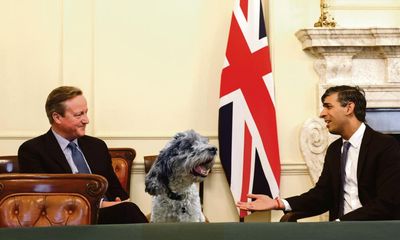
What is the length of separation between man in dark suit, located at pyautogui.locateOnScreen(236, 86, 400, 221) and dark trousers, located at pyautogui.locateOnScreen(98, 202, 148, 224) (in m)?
0.57

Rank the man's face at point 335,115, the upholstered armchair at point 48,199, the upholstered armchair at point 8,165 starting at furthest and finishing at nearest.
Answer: the upholstered armchair at point 8,165
the man's face at point 335,115
the upholstered armchair at point 48,199

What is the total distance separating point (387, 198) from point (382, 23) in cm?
195

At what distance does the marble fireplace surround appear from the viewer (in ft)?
13.2

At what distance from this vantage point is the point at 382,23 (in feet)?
13.9

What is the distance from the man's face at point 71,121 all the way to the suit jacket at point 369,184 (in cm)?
117

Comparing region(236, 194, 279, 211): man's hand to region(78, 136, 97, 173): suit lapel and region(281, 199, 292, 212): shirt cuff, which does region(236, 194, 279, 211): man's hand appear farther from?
region(78, 136, 97, 173): suit lapel

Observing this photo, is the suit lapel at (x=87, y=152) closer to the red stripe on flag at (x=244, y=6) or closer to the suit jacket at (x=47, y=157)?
the suit jacket at (x=47, y=157)

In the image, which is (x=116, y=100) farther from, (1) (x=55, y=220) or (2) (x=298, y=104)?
(1) (x=55, y=220)

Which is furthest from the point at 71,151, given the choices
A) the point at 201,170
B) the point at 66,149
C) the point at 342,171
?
the point at 342,171

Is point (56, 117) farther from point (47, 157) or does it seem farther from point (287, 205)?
point (287, 205)

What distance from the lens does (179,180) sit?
2553 millimetres

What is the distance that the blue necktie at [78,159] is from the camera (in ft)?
9.11

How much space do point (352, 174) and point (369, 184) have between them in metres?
0.13

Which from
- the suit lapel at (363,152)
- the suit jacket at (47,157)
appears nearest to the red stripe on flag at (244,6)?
the suit lapel at (363,152)
